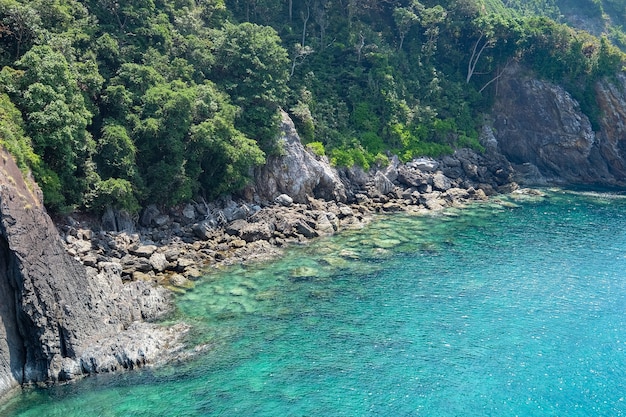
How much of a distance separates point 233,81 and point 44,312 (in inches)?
1434

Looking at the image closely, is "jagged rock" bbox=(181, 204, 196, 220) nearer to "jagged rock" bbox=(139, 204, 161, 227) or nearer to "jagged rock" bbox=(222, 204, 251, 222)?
"jagged rock" bbox=(139, 204, 161, 227)

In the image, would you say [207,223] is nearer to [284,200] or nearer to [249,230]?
[249,230]

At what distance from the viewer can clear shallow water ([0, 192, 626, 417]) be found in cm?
2875

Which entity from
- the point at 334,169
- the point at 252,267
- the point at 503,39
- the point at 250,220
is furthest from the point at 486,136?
the point at 252,267

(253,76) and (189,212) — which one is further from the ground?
(253,76)

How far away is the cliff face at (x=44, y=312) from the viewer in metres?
29.9

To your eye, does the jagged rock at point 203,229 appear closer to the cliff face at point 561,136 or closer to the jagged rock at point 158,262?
the jagged rock at point 158,262

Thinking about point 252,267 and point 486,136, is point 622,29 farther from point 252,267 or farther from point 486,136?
point 252,267

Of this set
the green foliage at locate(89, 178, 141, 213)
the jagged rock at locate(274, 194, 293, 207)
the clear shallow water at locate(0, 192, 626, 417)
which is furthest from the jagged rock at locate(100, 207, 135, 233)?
the jagged rock at locate(274, 194, 293, 207)

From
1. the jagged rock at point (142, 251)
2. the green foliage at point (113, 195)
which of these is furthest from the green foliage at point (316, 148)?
the jagged rock at point (142, 251)

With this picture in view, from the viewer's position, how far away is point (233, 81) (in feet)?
198

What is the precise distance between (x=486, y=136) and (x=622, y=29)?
69.6m

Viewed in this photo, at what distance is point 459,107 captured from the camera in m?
81.4

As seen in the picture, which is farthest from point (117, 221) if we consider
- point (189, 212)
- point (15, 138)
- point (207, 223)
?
point (15, 138)
